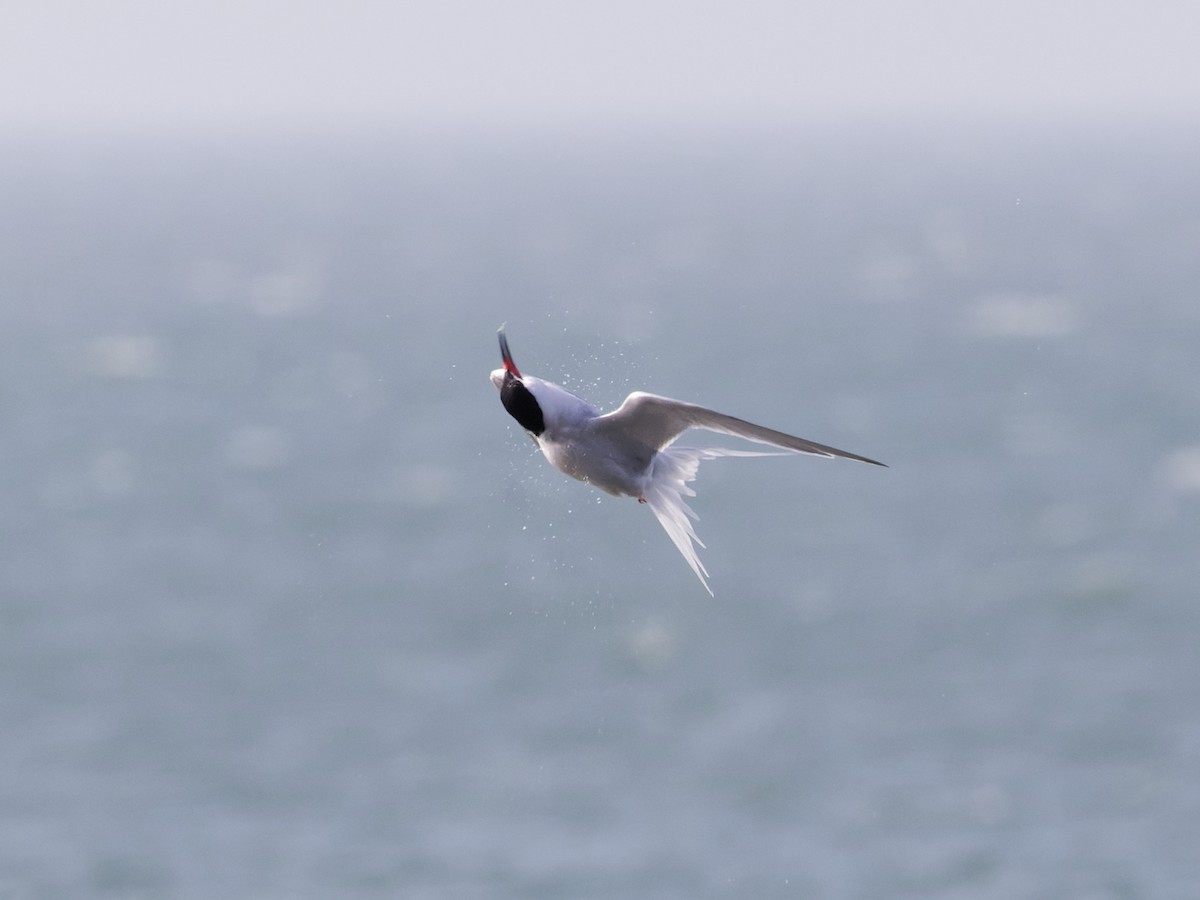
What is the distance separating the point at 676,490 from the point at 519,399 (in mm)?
1591

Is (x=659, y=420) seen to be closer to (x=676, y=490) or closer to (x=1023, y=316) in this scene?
(x=676, y=490)

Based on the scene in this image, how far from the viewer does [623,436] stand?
1405 centimetres

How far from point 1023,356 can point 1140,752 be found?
74397 millimetres

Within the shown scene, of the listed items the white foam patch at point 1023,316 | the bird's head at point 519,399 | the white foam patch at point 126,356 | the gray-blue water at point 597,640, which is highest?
the white foam patch at point 1023,316

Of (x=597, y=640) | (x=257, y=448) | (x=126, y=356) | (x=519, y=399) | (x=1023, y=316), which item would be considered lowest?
(x=519, y=399)

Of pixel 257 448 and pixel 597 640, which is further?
pixel 257 448

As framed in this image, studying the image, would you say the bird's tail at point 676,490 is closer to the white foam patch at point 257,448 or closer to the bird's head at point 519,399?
the bird's head at point 519,399

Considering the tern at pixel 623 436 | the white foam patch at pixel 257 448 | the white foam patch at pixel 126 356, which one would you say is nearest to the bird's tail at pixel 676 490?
the tern at pixel 623 436

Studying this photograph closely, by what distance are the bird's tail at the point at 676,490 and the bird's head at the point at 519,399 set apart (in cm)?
113

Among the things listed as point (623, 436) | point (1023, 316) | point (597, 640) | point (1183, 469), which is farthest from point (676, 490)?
point (1023, 316)

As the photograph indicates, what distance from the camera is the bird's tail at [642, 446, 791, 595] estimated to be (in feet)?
46.8

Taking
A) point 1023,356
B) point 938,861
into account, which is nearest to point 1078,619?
point 938,861

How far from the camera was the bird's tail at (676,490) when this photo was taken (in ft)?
46.8

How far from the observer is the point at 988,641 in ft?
306
